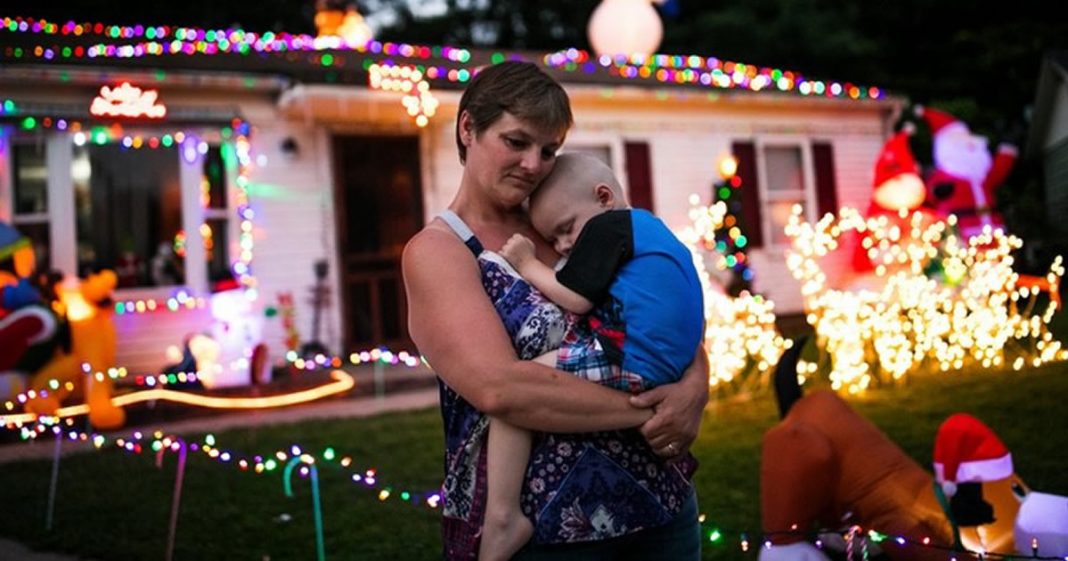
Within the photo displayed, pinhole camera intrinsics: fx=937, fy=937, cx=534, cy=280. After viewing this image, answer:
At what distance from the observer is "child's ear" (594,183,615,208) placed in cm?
193

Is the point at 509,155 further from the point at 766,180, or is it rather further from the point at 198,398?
the point at 766,180

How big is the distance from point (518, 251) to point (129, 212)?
939 centimetres

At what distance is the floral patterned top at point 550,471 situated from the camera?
1.65 m

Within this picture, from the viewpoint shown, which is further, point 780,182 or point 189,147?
point 780,182

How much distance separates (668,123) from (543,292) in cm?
1187

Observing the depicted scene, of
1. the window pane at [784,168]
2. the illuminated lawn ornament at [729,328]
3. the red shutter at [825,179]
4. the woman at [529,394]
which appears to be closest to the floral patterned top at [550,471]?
the woman at [529,394]

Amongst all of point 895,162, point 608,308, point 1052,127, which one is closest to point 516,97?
point 608,308

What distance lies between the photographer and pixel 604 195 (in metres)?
1.95

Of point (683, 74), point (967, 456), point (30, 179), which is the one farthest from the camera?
point (683, 74)

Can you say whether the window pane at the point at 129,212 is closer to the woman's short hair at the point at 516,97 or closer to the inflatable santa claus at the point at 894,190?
the inflatable santa claus at the point at 894,190

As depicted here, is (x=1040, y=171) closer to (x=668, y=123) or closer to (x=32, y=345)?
(x=668, y=123)

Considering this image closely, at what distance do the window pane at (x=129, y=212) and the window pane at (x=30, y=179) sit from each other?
1.00 ft

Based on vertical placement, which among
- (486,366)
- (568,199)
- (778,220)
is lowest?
(486,366)

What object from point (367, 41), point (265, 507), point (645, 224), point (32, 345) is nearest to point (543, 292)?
point (645, 224)
